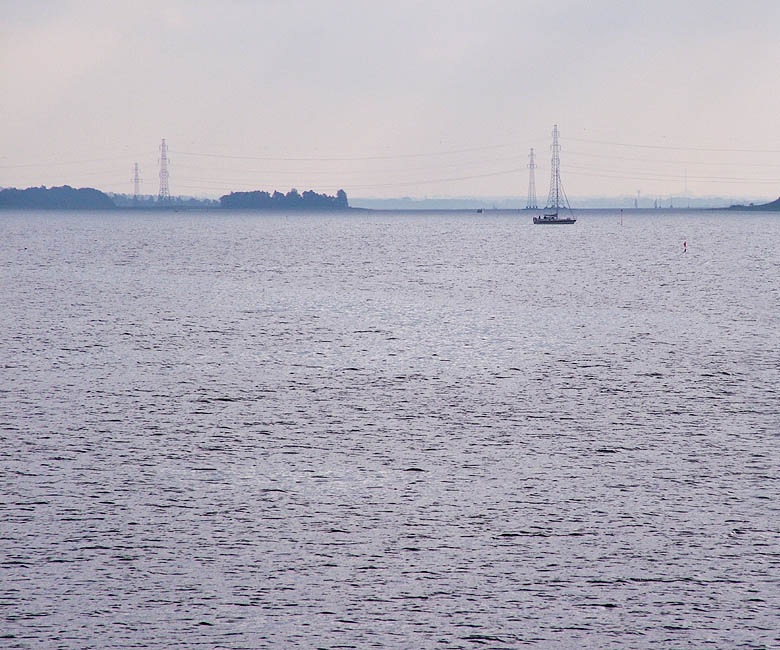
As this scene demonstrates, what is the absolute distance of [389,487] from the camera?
25.5m

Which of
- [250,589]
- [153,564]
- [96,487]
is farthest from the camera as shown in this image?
[96,487]

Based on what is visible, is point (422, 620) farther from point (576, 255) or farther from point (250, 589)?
point (576, 255)

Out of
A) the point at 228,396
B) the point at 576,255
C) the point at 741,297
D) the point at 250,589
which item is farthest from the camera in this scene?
the point at 576,255

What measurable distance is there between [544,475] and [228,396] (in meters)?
15.5

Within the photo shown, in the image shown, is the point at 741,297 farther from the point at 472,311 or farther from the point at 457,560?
the point at 457,560

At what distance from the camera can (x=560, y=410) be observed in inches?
1404

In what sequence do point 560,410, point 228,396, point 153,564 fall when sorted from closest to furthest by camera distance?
point 153,564, point 560,410, point 228,396

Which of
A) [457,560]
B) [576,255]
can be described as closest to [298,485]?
[457,560]

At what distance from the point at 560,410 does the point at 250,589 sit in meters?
19.2

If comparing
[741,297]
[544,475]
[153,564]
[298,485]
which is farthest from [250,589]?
[741,297]

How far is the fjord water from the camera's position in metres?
17.4

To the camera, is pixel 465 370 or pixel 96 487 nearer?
pixel 96 487

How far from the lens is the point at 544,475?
87.5 feet

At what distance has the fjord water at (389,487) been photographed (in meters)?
17.4
